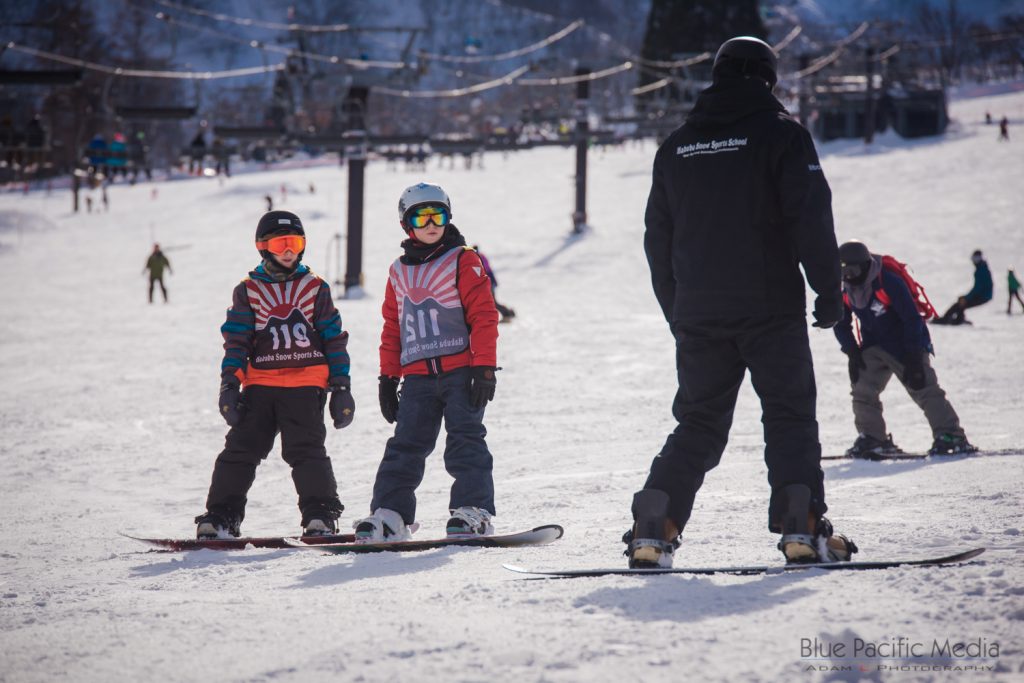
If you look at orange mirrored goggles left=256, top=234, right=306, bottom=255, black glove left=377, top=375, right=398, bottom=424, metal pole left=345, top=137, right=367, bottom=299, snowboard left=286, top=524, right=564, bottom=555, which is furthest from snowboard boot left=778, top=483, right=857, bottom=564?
metal pole left=345, top=137, right=367, bottom=299

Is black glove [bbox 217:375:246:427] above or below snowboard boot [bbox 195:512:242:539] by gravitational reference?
above

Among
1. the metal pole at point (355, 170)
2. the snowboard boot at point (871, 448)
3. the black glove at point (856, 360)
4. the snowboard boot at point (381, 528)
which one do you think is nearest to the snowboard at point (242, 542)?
Answer: the snowboard boot at point (381, 528)

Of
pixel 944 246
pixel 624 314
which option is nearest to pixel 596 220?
pixel 944 246

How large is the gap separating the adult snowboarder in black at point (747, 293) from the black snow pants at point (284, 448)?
2.15 meters

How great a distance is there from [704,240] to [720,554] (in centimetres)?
121

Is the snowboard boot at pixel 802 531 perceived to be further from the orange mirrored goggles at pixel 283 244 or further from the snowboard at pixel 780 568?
the orange mirrored goggles at pixel 283 244

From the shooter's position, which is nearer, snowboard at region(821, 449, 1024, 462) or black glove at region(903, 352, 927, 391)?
snowboard at region(821, 449, 1024, 462)

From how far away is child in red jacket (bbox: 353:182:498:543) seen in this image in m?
4.80

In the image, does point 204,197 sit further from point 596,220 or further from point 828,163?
point 828,163

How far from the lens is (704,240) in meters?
3.81

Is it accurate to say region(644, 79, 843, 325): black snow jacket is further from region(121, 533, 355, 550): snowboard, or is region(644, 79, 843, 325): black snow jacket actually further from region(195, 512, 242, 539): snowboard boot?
region(195, 512, 242, 539): snowboard boot

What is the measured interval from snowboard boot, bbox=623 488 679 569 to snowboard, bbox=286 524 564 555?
0.88 metres

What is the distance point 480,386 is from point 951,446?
401 cm

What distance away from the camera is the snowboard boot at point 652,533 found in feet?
12.1
